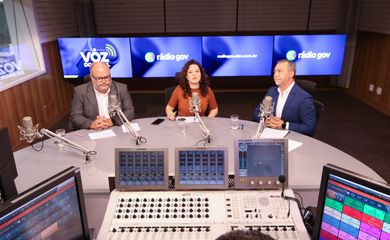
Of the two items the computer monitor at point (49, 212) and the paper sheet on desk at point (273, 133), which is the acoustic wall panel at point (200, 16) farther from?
the computer monitor at point (49, 212)

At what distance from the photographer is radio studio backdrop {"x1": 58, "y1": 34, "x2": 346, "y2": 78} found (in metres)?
5.06

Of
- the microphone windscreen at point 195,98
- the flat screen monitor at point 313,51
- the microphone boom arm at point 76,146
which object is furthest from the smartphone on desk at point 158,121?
the flat screen monitor at point 313,51

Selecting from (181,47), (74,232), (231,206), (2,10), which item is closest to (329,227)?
(231,206)

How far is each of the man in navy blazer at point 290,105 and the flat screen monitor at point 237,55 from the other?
91.0 inches

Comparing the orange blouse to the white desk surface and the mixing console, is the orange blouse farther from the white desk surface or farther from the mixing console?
the mixing console

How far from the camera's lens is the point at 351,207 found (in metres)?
1.23

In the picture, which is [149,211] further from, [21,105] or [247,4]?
[247,4]

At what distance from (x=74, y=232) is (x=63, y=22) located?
5406 millimetres

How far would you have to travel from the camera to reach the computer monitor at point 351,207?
3.79 ft

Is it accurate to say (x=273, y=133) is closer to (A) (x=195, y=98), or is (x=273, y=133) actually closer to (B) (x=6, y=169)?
(A) (x=195, y=98)

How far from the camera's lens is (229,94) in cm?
670

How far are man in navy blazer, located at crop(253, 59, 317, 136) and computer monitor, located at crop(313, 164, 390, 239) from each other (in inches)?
56.9

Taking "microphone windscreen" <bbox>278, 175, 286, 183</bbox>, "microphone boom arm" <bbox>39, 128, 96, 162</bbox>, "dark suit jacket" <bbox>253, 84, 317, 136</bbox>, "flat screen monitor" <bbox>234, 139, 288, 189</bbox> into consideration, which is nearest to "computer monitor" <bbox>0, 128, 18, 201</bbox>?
"microphone boom arm" <bbox>39, 128, 96, 162</bbox>

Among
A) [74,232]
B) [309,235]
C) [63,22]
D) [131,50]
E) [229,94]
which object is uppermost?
[63,22]
